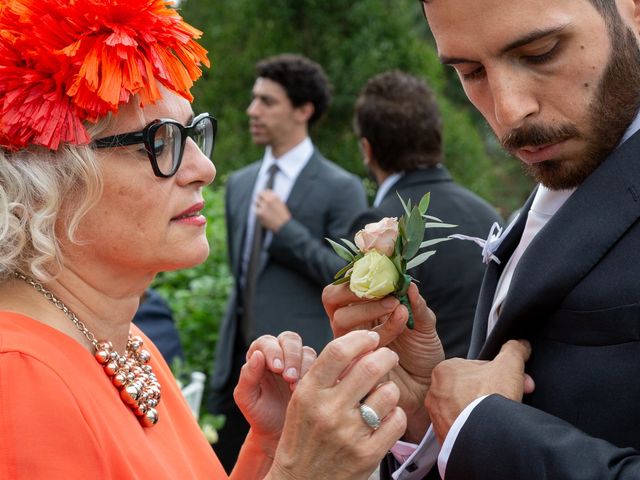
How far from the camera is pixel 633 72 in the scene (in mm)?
1983

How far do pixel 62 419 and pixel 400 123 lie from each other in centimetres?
336

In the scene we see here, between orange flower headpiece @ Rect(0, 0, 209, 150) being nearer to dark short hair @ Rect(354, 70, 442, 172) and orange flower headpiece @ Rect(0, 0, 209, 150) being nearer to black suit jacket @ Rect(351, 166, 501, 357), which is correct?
black suit jacket @ Rect(351, 166, 501, 357)

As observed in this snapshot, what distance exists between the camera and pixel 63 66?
2.05 meters

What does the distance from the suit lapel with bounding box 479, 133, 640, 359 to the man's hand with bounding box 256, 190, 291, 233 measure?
12.2 feet

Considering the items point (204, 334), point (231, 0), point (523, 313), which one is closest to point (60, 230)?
point (523, 313)

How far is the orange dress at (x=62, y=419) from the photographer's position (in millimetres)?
1860

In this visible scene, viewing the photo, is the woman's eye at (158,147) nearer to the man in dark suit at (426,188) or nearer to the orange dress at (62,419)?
the orange dress at (62,419)

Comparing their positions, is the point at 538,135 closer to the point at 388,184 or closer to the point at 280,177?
the point at 388,184

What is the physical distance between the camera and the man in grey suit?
5.64 m

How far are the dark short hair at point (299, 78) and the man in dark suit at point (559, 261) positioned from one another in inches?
181

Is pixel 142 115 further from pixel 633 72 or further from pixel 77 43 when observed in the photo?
pixel 633 72

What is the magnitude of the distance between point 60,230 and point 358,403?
897 millimetres

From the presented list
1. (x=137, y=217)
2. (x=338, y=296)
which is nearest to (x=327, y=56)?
(x=137, y=217)

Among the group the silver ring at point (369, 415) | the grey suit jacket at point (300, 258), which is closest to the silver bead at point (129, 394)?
the silver ring at point (369, 415)
